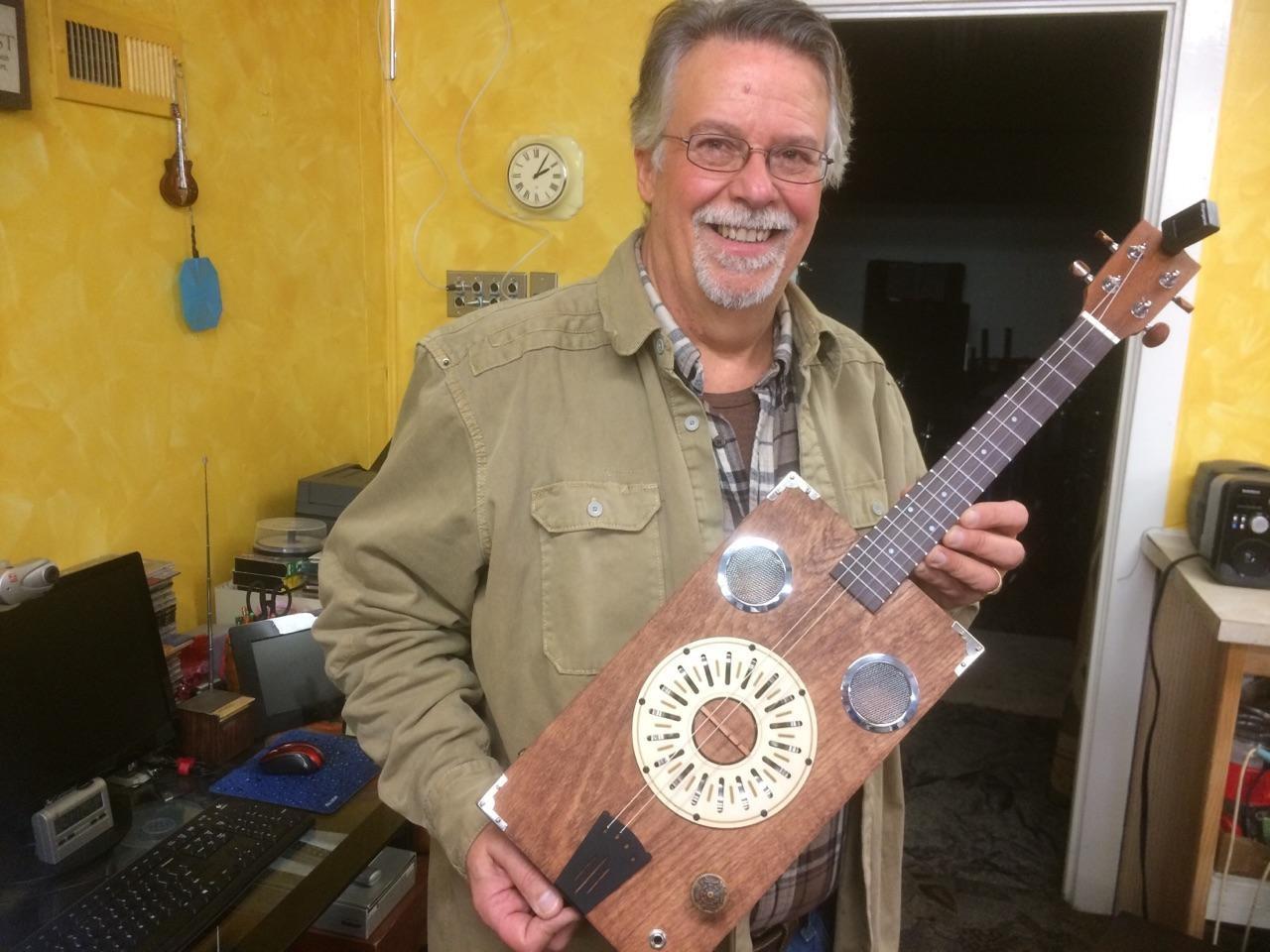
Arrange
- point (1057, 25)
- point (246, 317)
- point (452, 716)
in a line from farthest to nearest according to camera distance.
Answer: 1. point (1057, 25)
2. point (246, 317)
3. point (452, 716)

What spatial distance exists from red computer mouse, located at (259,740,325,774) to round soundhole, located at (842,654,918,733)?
3.30 ft

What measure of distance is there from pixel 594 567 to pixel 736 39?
64 centimetres

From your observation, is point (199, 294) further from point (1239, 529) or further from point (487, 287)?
point (1239, 529)

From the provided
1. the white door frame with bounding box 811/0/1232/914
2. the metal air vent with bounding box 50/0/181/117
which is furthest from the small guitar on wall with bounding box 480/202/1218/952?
the metal air vent with bounding box 50/0/181/117

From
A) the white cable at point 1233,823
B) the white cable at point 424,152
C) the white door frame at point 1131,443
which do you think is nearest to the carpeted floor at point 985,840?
the white door frame at point 1131,443

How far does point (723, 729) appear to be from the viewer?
2.75 ft

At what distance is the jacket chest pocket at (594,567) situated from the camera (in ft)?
3.11

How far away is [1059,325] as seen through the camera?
425 cm

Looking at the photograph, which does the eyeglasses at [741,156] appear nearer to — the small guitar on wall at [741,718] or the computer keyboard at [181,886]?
the small guitar on wall at [741,718]

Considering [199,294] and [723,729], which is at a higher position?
[199,294]

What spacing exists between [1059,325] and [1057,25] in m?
1.95

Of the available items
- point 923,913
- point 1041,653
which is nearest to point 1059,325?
point 1041,653

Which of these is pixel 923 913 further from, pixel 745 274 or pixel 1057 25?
pixel 1057 25

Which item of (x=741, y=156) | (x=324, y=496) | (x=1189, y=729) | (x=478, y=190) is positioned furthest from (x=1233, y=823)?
(x=478, y=190)
